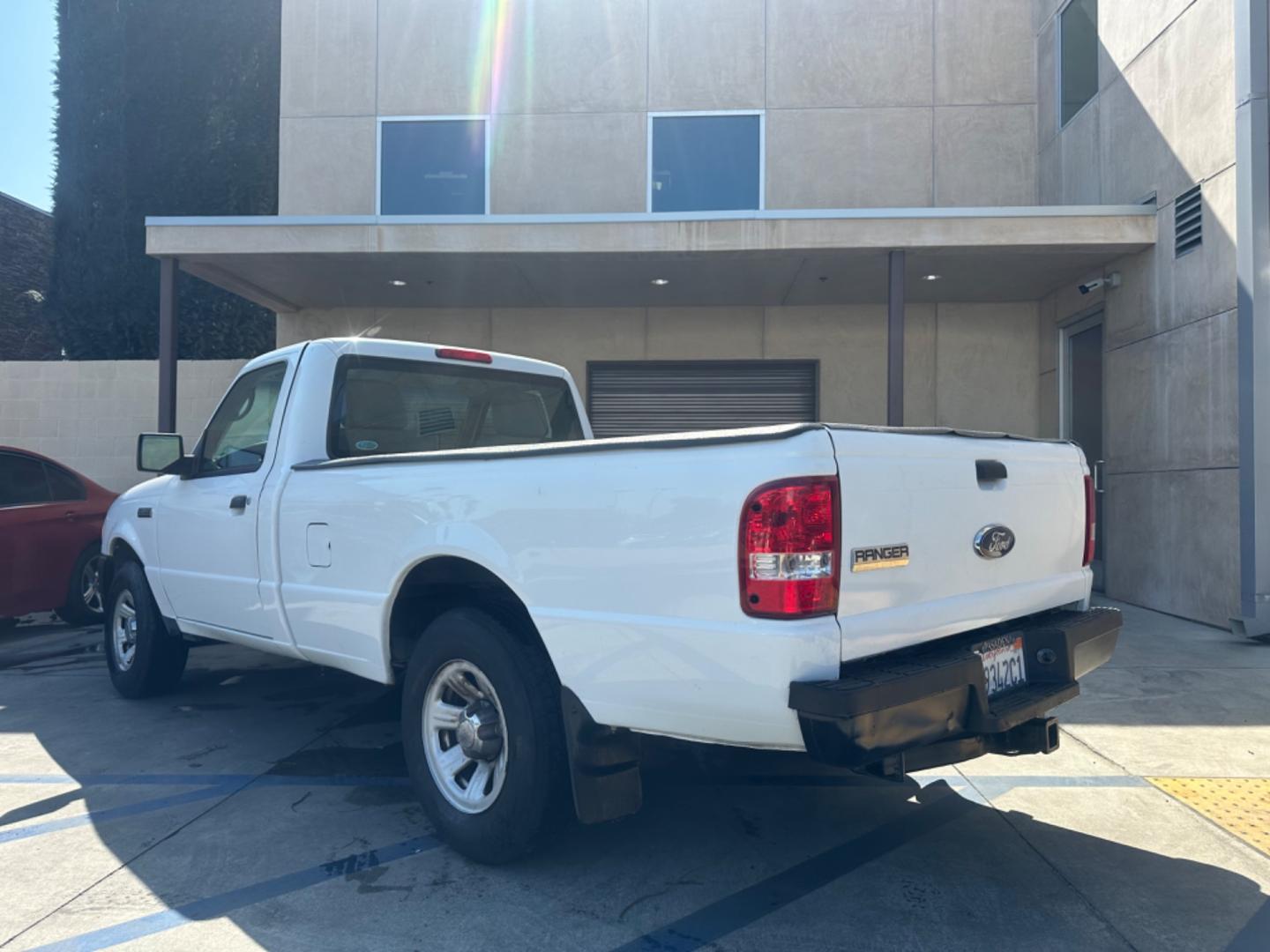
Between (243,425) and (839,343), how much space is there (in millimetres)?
8321

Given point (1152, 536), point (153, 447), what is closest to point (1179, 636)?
point (1152, 536)

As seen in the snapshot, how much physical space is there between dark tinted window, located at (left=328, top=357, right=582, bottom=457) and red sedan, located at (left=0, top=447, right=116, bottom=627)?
15.3 feet

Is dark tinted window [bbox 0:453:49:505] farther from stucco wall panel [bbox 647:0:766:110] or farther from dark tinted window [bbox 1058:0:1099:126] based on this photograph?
dark tinted window [bbox 1058:0:1099:126]

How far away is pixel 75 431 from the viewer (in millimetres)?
12383

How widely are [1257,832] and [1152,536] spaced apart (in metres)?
5.56

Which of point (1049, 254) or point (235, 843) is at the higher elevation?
point (1049, 254)

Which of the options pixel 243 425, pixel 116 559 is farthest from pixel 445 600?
pixel 116 559

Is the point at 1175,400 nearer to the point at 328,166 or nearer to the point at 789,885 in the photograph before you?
the point at 789,885

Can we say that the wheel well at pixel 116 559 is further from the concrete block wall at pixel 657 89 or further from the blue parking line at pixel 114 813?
the concrete block wall at pixel 657 89

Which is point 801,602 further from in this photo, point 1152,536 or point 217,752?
point 1152,536

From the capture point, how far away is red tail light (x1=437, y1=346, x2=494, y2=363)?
495cm

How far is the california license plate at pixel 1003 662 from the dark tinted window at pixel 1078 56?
905 cm

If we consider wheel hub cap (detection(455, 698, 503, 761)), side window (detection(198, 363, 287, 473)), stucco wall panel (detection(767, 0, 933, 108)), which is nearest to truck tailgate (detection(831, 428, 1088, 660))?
wheel hub cap (detection(455, 698, 503, 761))

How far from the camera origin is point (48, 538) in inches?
324
